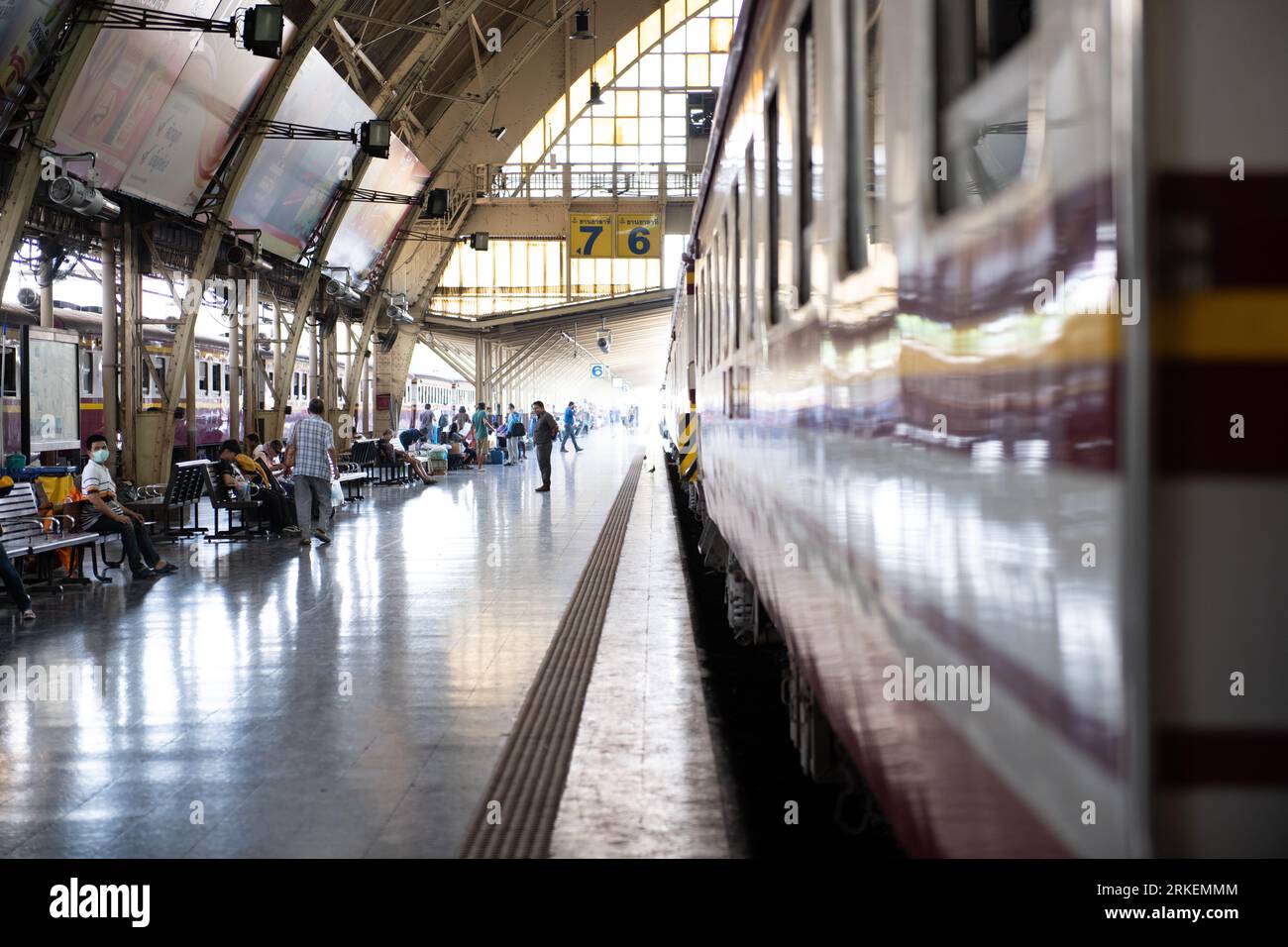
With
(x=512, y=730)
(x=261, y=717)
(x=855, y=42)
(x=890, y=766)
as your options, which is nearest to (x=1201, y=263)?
(x=890, y=766)

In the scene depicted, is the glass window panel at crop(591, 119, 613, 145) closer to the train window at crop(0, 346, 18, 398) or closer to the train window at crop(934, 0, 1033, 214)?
the train window at crop(0, 346, 18, 398)

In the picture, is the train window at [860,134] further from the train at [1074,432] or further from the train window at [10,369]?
the train window at [10,369]

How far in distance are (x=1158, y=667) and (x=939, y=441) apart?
69 centimetres

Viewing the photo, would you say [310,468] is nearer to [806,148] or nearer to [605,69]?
[806,148]

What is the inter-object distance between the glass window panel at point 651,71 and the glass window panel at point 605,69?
3.96ft

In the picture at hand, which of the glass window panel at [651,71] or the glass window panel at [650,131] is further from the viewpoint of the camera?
the glass window panel at [651,71]

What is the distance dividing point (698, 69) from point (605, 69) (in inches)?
152

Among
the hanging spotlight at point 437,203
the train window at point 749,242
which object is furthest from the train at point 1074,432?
the hanging spotlight at point 437,203

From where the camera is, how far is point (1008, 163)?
2.25m

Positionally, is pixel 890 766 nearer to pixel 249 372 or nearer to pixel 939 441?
pixel 939 441

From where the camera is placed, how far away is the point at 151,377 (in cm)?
2186

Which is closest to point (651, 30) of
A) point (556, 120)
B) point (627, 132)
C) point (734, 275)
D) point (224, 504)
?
point (627, 132)

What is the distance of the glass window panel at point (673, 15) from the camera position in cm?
4688

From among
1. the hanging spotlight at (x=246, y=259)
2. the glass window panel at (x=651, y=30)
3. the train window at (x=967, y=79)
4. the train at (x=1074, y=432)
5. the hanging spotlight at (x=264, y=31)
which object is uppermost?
the glass window panel at (x=651, y=30)
